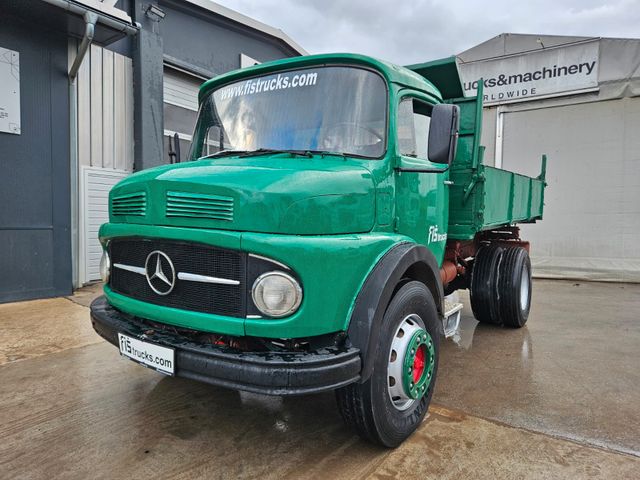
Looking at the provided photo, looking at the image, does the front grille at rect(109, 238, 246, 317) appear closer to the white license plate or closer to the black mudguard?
the white license plate

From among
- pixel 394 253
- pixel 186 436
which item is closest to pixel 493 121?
pixel 394 253

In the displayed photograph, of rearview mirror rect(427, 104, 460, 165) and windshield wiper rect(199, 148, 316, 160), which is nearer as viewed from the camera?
windshield wiper rect(199, 148, 316, 160)

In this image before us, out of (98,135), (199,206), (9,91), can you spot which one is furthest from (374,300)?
(98,135)

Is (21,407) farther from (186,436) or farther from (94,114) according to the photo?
(94,114)

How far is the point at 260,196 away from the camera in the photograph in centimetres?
228

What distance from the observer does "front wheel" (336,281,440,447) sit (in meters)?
2.51

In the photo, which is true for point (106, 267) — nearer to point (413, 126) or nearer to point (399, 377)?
point (399, 377)

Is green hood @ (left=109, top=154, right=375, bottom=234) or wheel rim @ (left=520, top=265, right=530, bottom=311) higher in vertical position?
green hood @ (left=109, top=154, right=375, bottom=234)

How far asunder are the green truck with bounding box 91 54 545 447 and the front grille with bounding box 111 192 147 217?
0.04 ft

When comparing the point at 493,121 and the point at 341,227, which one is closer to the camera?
the point at 341,227

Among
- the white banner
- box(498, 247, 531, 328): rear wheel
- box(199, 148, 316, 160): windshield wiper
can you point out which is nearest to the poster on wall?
box(199, 148, 316, 160): windshield wiper

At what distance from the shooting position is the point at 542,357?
450 cm

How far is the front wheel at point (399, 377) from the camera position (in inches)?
98.9

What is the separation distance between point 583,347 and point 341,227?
12.2 ft
